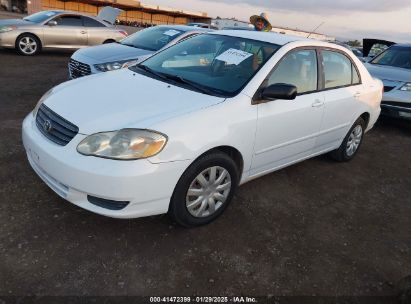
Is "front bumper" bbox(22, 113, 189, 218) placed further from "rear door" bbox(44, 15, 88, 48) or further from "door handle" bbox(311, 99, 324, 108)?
"rear door" bbox(44, 15, 88, 48)

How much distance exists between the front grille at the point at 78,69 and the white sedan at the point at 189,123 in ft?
8.85

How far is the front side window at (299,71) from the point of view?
3.51 metres

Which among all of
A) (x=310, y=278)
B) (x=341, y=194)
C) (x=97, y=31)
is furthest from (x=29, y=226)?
(x=97, y=31)

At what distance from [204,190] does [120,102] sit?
1.02m

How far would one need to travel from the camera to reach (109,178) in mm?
2531

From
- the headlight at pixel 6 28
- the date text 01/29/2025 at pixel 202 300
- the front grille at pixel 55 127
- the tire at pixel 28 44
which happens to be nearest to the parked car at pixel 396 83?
the date text 01/29/2025 at pixel 202 300

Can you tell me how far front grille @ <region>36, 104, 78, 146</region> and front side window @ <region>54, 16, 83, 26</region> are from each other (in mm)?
8486

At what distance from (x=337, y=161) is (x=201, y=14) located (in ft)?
178

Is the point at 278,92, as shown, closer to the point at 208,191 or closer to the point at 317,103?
the point at 317,103

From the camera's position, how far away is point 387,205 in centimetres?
415

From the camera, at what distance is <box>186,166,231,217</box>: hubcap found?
299cm

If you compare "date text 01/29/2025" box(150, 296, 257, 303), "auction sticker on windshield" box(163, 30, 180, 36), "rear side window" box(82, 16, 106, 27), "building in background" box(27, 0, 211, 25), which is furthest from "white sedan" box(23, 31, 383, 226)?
"building in background" box(27, 0, 211, 25)

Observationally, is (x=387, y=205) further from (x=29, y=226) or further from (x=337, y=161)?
(x=29, y=226)

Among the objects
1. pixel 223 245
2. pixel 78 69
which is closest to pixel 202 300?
pixel 223 245
